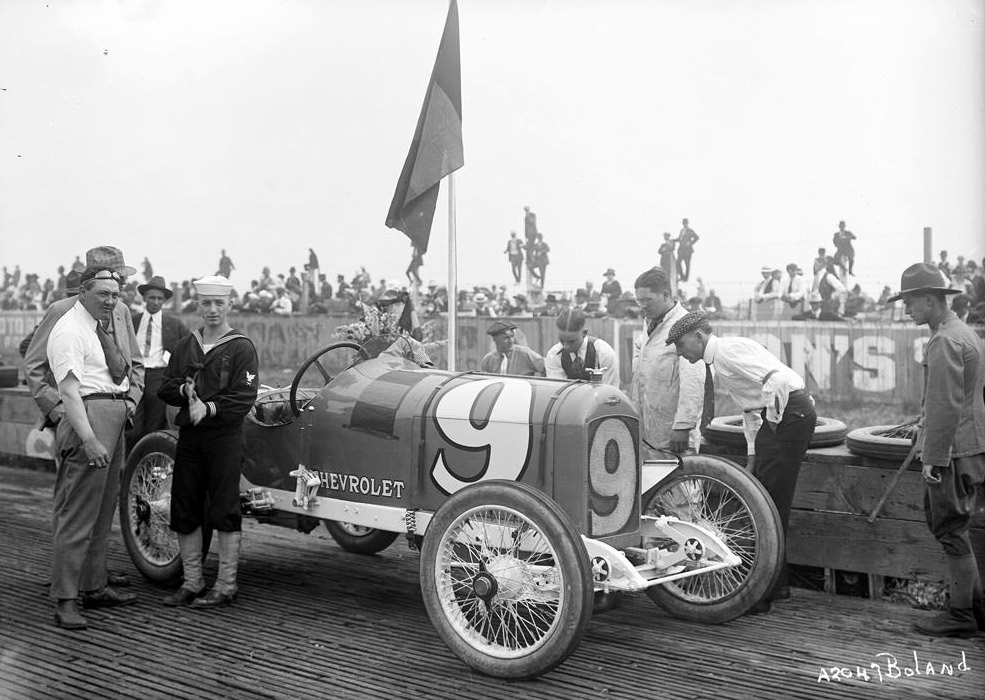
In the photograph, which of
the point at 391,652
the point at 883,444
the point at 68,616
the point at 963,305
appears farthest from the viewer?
the point at 963,305

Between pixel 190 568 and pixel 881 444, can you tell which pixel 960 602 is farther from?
pixel 190 568

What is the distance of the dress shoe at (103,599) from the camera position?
554 centimetres

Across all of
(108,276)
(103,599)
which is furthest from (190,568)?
(108,276)

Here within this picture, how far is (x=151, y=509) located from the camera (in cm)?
608

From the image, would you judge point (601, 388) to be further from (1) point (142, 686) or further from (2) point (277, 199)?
(2) point (277, 199)

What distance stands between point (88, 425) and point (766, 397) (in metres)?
3.64

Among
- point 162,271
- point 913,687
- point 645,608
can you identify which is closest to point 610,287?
point 162,271

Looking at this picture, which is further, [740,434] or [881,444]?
[740,434]

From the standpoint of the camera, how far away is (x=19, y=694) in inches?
168

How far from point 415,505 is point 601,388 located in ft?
3.66

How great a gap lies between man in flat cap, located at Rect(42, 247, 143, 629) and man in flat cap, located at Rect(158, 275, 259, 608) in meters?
0.31

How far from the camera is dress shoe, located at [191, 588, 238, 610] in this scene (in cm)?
551
